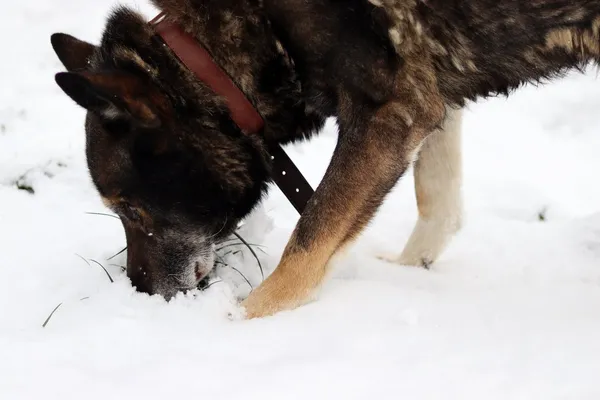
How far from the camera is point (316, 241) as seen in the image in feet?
8.47

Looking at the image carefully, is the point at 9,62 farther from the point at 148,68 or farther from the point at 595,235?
the point at 595,235

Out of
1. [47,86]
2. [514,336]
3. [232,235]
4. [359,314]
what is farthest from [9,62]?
[514,336]

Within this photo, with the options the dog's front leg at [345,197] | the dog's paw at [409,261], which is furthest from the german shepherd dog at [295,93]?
the dog's paw at [409,261]

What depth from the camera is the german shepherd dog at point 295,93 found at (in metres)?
2.44

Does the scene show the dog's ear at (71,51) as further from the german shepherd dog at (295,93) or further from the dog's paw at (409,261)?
the dog's paw at (409,261)

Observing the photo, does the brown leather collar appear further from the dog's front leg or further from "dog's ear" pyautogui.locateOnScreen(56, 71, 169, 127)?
the dog's front leg

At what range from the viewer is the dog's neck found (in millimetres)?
2570

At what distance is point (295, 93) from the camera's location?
8.88 feet

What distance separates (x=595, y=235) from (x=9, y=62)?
4.21 meters

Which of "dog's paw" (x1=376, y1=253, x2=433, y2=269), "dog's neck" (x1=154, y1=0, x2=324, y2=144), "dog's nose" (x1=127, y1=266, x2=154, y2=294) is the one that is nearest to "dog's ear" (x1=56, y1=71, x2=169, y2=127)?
"dog's neck" (x1=154, y1=0, x2=324, y2=144)

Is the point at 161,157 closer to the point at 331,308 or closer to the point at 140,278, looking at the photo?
the point at 140,278

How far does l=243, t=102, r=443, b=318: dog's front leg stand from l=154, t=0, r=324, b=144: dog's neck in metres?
0.32

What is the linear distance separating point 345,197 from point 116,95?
895mm

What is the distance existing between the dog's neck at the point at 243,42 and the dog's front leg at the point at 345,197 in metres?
0.32
